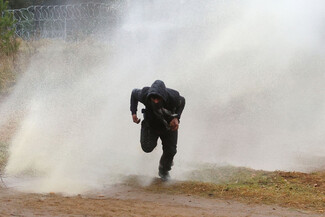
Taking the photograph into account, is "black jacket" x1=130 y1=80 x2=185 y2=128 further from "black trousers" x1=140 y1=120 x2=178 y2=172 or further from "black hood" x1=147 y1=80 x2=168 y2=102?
"black trousers" x1=140 y1=120 x2=178 y2=172

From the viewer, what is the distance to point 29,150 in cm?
979

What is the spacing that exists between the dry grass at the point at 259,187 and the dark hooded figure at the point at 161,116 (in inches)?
20.8

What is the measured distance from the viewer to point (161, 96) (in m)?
7.18

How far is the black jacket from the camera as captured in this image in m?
7.21

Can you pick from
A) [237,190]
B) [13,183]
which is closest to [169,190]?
[237,190]

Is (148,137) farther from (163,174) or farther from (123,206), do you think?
(123,206)

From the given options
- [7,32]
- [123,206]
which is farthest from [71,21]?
[123,206]

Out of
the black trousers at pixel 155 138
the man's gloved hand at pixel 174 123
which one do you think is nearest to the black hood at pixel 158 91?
the man's gloved hand at pixel 174 123

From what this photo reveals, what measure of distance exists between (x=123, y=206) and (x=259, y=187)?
7.55 feet

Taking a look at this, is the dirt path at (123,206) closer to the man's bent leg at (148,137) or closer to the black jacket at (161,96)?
the man's bent leg at (148,137)

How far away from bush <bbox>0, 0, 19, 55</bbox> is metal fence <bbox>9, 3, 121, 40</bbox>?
1.40 ft

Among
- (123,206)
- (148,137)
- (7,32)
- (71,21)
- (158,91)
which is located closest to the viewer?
(123,206)

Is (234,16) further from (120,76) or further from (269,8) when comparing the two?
(120,76)

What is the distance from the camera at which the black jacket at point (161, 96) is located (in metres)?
7.21
